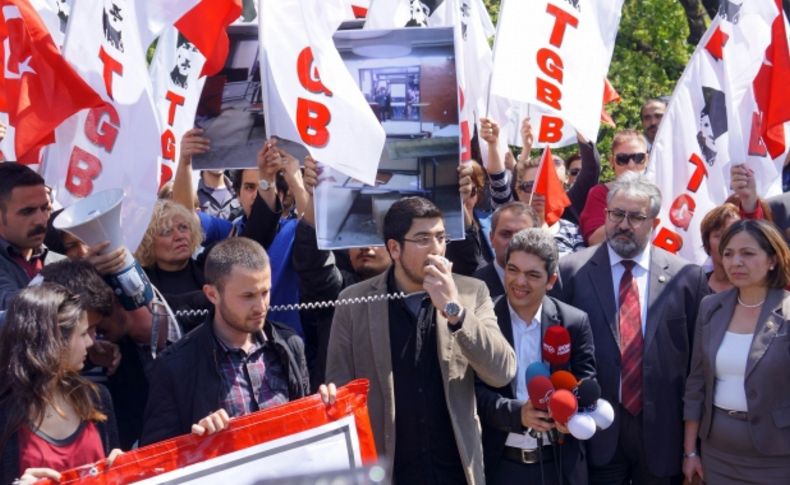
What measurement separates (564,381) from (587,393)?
0.36 ft

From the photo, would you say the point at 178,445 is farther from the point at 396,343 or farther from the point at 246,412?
the point at 396,343

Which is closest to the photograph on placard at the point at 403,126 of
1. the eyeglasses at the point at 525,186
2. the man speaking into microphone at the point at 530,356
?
the man speaking into microphone at the point at 530,356

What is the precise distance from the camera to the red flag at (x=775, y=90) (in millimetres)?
7492

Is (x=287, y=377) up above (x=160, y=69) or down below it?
below

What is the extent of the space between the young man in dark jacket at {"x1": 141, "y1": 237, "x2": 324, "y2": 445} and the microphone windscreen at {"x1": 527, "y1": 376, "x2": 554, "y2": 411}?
1.01 meters

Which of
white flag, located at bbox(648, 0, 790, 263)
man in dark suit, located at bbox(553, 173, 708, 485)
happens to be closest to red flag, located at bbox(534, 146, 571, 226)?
white flag, located at bbox(648, 0, 790, 263)

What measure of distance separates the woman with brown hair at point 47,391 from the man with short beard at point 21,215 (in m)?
1.11

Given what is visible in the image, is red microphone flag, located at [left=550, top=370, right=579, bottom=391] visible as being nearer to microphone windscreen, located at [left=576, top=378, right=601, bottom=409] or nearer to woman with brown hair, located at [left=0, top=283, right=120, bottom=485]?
microphone windscreen, located at [left=576, top=378, right=601, bottom=409]

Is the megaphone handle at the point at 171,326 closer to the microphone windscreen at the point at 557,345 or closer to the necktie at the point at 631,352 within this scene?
the microphone windscreen at the point at 557,345

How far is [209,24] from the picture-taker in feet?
A: 20.4

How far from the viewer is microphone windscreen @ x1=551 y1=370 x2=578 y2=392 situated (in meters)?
5.35

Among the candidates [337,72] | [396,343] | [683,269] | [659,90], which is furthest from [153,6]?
[659,90]

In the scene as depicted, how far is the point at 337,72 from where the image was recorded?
19.1 feet

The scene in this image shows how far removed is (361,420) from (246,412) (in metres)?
0.45
